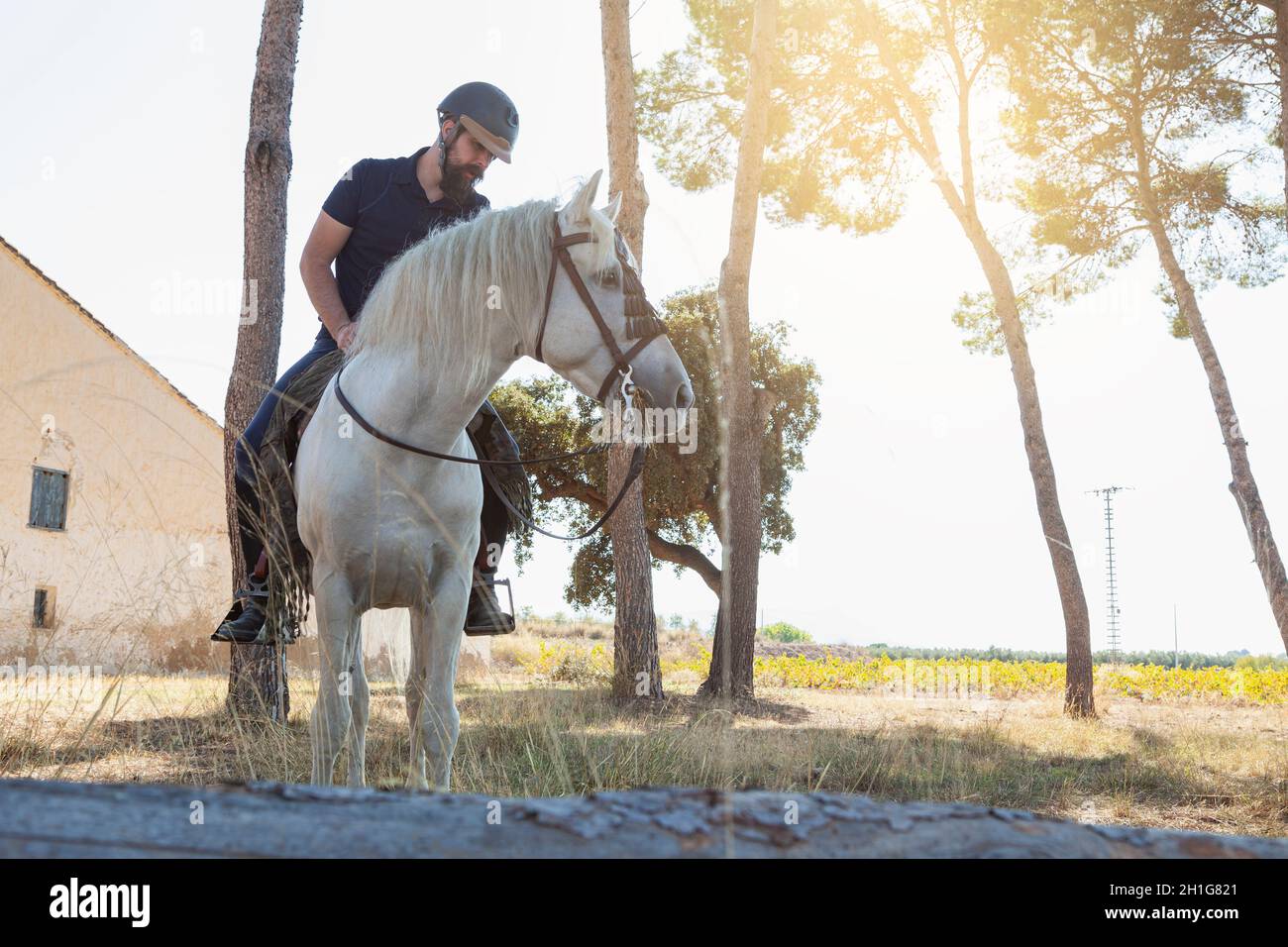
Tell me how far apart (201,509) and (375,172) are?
56.3ft

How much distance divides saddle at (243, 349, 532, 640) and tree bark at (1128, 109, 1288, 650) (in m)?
11.9

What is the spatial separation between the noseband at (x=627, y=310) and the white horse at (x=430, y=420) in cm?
2

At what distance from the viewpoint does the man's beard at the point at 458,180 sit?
452cm

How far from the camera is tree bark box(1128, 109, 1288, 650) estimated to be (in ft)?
42.2

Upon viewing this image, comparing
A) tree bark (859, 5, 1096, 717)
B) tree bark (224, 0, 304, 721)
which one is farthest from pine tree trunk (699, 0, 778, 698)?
tree bark (224, 0, 304, 721)

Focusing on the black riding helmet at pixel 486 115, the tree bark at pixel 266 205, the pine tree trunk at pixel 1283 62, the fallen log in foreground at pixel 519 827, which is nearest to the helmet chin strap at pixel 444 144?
the black riding helmet at pixel 486 115

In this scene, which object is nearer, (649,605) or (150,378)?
(649,605)

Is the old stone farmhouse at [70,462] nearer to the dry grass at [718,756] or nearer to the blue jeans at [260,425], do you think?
the dry grass at [718,756]

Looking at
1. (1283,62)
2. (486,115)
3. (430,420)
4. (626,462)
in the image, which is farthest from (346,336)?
(1283,62)

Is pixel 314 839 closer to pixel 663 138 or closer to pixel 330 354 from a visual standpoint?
pixel 330 354

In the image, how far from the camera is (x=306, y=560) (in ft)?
14.2

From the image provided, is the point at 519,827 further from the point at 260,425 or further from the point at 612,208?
the point at 260,425
